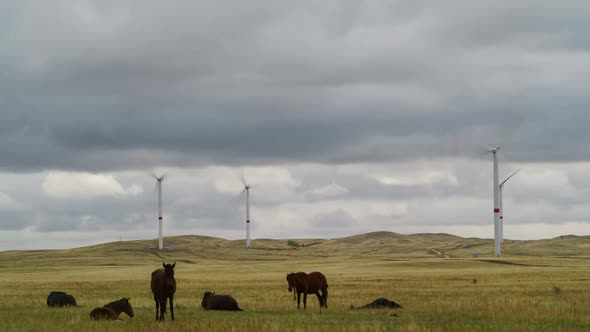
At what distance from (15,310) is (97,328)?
37.8 feet

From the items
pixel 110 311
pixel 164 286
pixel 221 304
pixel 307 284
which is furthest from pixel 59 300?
pixel 307 284

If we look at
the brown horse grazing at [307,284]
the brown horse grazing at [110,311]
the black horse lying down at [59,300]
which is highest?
the brown horse grazing at [307,284]

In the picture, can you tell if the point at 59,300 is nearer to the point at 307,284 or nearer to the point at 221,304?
the point at 221,304

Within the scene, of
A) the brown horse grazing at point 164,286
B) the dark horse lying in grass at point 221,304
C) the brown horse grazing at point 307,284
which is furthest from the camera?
the brown horse grazing at point 307,284

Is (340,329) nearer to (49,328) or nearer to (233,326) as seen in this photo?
(233,326)

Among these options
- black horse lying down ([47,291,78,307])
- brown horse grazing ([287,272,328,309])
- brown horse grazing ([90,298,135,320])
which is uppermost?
brown horse grazing ([287,272,328,309])

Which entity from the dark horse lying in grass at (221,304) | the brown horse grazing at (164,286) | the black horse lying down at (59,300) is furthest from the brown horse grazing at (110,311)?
the black horse lying down at (59,300)

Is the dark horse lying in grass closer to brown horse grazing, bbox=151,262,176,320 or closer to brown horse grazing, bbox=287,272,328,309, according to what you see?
brown horse grazing, bbox=287,272,328,309

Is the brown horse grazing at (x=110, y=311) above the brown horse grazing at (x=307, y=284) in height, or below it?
below

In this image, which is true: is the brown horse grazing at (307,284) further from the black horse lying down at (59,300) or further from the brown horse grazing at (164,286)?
the black horse lying down at (59,300)

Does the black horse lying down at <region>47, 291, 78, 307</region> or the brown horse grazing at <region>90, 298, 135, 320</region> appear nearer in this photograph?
the brown horse grazing at <region>90, 298, 135, 320</region>

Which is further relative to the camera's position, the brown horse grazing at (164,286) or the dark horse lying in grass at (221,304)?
the dark horse lying in grass at (221,304)

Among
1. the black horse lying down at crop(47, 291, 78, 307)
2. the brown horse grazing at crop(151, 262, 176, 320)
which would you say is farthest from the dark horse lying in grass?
the black horse lying down at crop(47, 291, 78, 307)

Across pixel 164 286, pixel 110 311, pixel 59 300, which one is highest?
pixel 164 286
